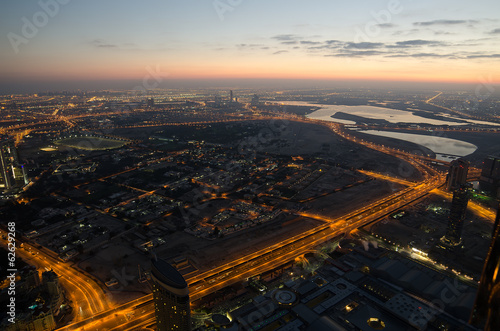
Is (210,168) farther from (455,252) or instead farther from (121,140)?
(455,252)

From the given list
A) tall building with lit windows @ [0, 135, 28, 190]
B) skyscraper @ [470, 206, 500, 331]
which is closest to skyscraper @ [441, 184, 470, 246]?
skyscraper @ [470, 206, 500, 331]

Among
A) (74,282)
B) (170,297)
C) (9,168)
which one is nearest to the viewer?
(170,297)

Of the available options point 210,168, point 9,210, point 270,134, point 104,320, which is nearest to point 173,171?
point 210,168

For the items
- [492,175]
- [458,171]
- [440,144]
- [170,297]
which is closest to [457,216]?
[458,171]

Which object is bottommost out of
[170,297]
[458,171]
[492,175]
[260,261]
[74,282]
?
[74,282]

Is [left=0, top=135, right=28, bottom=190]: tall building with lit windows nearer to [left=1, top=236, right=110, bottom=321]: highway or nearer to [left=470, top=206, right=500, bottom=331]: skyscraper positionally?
[left=1, top=236, right=110, bottom=321]: highway

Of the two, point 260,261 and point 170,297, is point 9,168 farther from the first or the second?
point 170,297

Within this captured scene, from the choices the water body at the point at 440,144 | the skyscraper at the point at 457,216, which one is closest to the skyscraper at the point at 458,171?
the skyscraper at the point at 457,216

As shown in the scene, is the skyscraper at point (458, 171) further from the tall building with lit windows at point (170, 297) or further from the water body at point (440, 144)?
the tall building with lit windows at point (170, 297)
